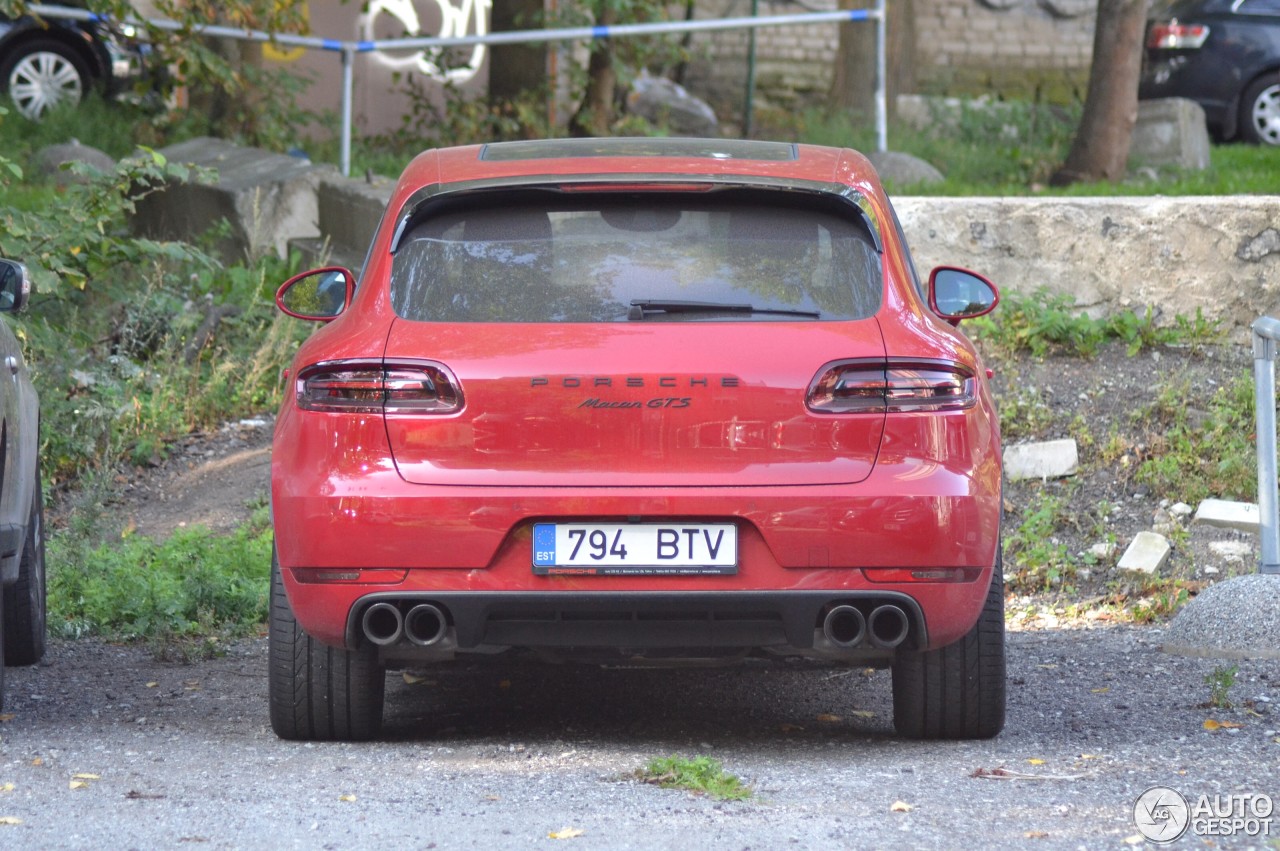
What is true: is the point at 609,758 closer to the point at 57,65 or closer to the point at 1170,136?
the point at 1170,136

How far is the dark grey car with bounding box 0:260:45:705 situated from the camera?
5027mm

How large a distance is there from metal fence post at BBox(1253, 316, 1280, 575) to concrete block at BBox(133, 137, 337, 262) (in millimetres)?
6593

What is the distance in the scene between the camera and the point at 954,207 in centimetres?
974

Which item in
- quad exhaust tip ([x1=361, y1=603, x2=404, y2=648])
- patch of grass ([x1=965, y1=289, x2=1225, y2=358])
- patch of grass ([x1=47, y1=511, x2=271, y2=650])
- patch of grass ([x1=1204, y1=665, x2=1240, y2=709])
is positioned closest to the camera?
quad exhaust tip ([x1=361, y1=603, x2=404, y2=648])

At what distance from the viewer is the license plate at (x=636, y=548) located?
4227mm

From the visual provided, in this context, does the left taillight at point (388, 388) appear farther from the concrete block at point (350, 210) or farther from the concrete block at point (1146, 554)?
the concrete block at point (350, 210)

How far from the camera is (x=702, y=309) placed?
442cm

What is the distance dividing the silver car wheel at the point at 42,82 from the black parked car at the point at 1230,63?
33.7 feet

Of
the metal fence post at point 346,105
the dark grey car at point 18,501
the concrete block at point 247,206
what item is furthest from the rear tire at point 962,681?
→ the metal fence post at point 346,105

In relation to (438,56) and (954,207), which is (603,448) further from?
(438,56)

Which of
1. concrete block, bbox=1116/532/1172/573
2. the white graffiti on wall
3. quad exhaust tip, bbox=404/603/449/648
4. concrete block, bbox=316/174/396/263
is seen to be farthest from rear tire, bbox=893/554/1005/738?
the white graffiti on wall

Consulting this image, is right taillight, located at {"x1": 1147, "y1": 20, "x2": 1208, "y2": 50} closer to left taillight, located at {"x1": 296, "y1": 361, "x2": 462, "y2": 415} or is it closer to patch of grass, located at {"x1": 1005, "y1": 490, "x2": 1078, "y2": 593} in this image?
patch of grass, located at {"x1": 1005, "y1": 490, "x2": 1078, "y2": 593}

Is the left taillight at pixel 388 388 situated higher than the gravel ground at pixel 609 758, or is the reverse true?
the left taillight at pixel 388 388

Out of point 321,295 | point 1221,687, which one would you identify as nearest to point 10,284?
point 321,295
